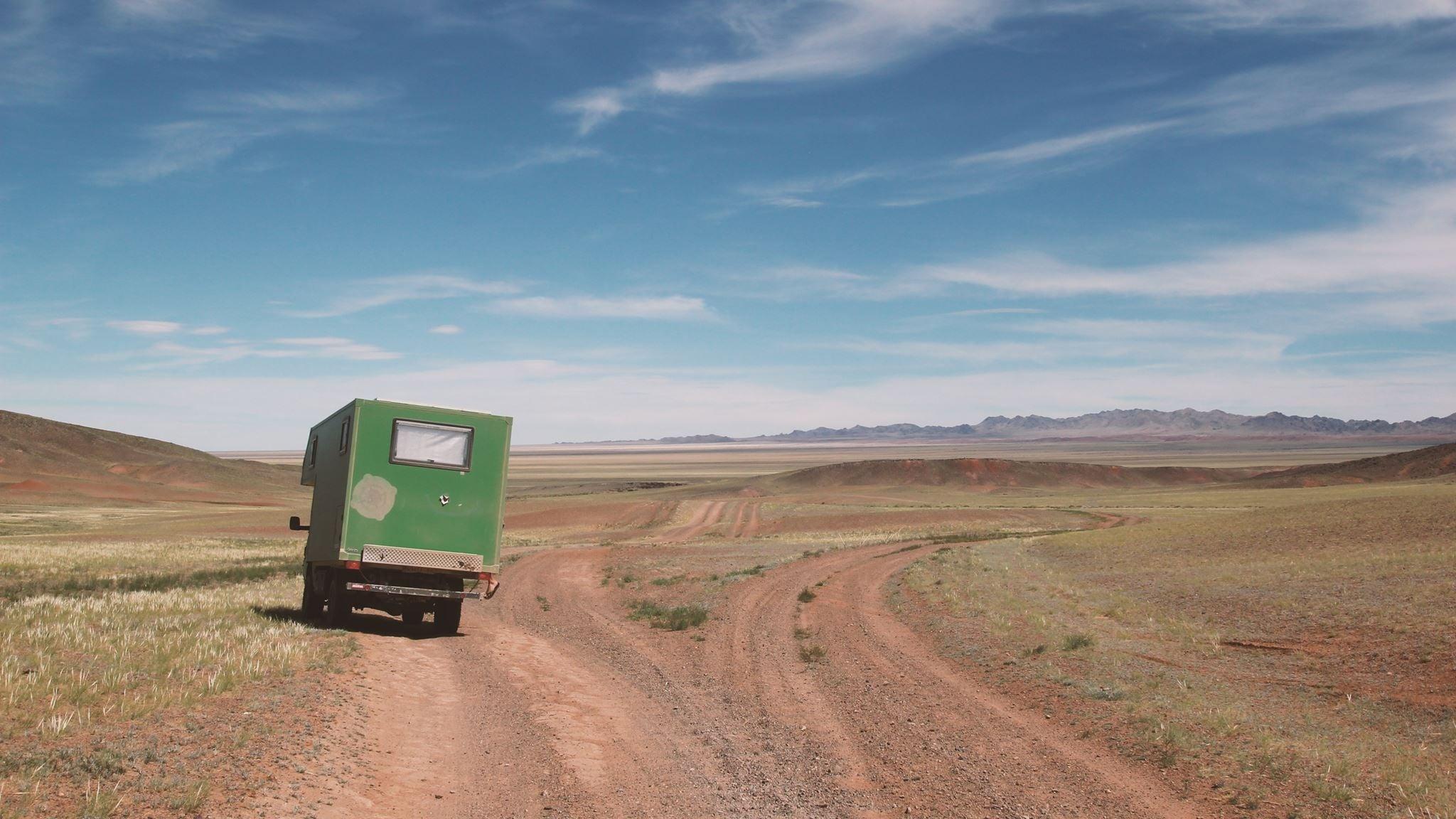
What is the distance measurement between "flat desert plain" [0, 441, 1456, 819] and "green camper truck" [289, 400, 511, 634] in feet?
3.49

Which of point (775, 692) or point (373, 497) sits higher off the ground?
point (373, 497)

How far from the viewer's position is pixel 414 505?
17.0 metres

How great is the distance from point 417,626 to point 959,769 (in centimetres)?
1320

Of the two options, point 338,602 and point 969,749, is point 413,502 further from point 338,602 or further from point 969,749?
point 969,749

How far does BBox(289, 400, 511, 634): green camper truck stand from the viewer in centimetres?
1673

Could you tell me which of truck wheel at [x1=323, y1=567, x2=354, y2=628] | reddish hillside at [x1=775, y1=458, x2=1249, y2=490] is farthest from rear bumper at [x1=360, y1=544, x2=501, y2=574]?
reddish hillside at [x1=775, y1=458, x2=1249, y2=490]

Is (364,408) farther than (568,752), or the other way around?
(364,408)

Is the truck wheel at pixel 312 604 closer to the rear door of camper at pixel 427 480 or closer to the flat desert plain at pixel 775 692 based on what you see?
the flat desert plain at pixel 775 692

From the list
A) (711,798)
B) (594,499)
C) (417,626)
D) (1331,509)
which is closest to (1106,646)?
(711,798)

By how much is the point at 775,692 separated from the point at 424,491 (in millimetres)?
7430

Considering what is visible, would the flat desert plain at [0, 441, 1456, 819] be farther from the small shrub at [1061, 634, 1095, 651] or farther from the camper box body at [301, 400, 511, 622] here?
the camper box body at [301, 400, 511, 622]

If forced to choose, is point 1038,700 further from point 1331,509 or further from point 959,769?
point 1331,509

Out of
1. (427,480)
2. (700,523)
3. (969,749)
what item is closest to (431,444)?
(427,480)

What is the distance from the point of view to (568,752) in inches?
390
